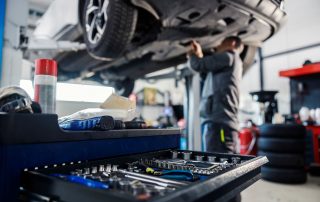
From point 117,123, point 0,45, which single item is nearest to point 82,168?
point 117,123

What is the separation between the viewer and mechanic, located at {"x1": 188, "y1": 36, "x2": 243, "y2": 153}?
152 cm

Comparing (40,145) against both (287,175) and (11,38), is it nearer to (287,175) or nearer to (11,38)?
(11,38)

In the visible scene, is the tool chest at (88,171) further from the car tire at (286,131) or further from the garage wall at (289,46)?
the garage wall at (289,46)

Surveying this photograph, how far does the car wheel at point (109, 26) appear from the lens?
48.2 inches

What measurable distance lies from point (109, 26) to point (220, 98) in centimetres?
82

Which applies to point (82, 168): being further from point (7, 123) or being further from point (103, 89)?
point (103, 89)

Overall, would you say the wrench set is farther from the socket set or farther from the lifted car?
the lifted car

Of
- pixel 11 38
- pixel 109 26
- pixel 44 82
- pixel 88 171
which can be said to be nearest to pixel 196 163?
pixel 88 171

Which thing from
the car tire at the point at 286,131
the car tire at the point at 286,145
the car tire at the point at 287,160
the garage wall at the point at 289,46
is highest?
the garage wall at the point at 289,46

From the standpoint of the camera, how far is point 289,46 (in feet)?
13.3

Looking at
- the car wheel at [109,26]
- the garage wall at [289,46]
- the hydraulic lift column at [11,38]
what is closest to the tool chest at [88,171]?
the car wheel at [109,26]

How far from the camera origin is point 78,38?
6.26 feet

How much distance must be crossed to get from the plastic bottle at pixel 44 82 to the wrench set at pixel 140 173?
23 centimetres

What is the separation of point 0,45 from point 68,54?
1.15m
